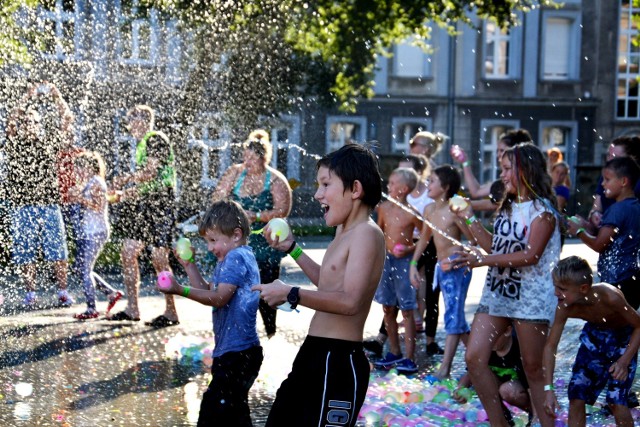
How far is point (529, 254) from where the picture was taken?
18.2ft

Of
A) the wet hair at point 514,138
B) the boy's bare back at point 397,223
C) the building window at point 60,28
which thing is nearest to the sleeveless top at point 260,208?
the boy's bare back at point 397,223

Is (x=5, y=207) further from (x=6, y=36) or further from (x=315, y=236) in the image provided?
(x=315, y=236)

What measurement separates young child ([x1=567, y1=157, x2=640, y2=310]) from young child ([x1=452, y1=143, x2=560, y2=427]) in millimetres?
827

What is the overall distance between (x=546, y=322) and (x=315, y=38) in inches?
765

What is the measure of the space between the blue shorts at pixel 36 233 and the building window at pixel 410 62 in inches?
937

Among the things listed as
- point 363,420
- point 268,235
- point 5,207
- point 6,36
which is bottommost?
point 363,420

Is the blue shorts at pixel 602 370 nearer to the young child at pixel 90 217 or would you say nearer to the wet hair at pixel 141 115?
the wet hair at pixel 141 115

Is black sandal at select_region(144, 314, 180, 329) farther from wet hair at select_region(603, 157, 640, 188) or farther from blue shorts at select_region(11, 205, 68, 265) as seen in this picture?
wet hair at select_region(603, 157, 640, 188)

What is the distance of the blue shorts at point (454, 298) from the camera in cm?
733

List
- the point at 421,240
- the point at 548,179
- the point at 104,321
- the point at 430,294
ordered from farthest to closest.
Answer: the point at 104,321 → the point at 430,294 → the point at 421,240 → the point at 548,179

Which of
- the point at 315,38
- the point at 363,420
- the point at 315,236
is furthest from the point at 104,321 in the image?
the point at 315,38

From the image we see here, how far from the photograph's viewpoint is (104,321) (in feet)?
31.1

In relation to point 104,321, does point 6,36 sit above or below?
above

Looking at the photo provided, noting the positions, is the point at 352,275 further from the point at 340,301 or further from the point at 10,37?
the point at 10,37
